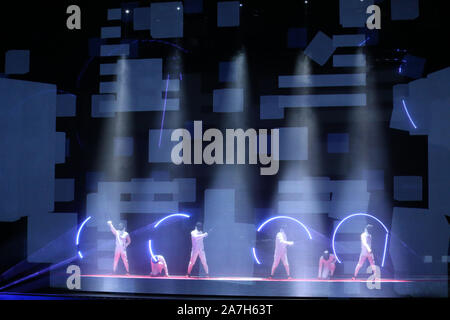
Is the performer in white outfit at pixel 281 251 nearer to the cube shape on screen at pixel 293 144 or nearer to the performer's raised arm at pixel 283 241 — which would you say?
the performer's raised arm at pixel 283 241

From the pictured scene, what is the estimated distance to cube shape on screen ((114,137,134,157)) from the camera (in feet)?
16.7

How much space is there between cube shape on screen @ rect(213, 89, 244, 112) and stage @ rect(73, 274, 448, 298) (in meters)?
2.19

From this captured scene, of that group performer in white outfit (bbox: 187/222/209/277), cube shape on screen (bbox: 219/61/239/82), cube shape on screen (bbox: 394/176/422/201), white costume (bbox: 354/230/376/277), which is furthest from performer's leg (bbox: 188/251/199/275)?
cube shape on screen (bbox: 394/176/422/201)

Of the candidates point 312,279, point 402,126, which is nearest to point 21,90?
point 312,279

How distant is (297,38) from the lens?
4914mm

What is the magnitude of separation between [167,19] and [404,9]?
3.02 metres

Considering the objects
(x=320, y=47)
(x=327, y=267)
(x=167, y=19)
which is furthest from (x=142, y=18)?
(x=327, y=267)

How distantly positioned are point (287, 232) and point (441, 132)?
230 cm

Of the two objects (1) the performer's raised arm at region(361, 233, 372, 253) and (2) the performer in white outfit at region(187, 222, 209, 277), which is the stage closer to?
(2) the performer in white outfit at region(187, 222, 209, 277)

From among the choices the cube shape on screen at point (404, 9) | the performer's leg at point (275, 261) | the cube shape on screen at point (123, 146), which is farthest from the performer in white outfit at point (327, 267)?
the cube shape on screen at point (404, 9)

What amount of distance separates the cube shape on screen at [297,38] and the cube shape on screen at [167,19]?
1.43m

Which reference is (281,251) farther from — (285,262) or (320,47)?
(320,47)

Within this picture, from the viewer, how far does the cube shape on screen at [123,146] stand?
5.09m
